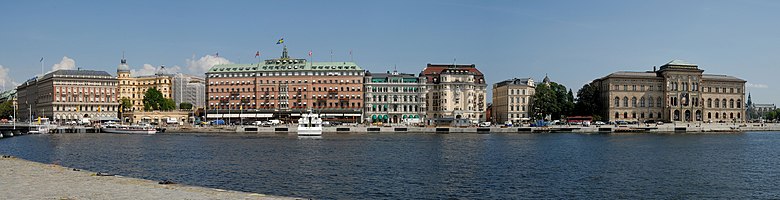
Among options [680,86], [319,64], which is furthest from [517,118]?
[319,64]

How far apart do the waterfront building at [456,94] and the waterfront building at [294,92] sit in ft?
66.1

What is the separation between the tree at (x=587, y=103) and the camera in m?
177

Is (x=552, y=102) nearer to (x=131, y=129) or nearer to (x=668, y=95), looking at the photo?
(x=668, y=95)

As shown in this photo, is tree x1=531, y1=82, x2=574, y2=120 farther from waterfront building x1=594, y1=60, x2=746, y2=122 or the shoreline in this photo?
the shoreline

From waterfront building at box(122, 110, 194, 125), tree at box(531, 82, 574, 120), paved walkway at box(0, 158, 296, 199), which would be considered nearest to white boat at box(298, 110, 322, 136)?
tree at box(531, 82, 574, 120)

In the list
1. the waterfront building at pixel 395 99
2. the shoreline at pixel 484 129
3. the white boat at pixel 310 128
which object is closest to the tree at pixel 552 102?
the shoreline at pixel 484 129

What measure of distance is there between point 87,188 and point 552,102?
151901 millimetres

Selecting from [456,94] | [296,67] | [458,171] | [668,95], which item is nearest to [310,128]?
[296,67]

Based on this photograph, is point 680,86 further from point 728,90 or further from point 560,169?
point 560,169

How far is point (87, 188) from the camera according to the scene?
3188 cm

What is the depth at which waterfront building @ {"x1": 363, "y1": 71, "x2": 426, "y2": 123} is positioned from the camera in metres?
178

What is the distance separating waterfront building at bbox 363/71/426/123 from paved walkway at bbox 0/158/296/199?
140 metres

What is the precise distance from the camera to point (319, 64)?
184500 millimetres

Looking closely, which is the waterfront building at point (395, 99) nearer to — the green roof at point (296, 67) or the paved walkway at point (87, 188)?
the green roof at point (296, 67)
